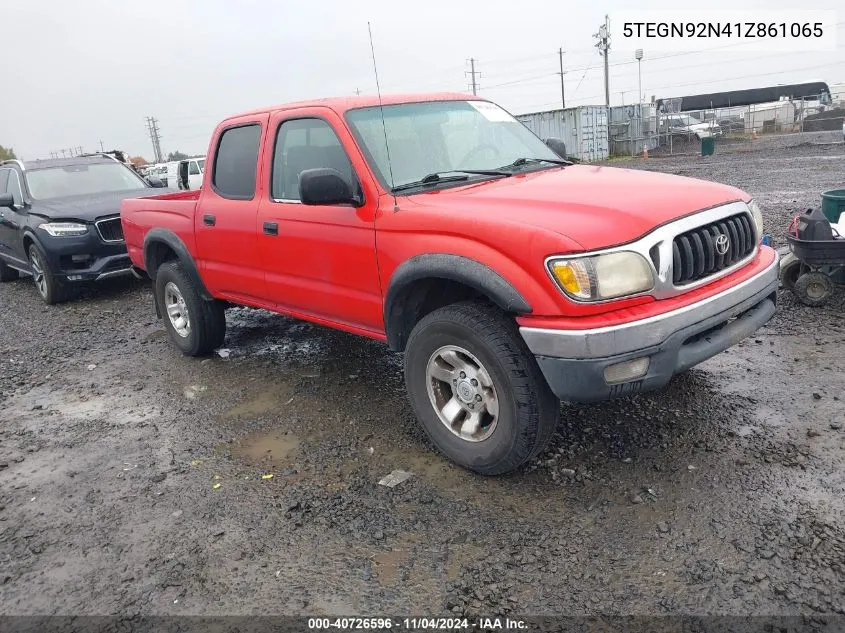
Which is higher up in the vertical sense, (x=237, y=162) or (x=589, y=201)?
(x=237, y=162)

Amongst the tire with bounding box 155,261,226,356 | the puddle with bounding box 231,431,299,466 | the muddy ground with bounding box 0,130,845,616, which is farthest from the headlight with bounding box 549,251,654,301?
the tire with bounding box 155,261,226,356

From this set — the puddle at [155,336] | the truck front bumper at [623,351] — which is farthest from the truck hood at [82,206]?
the truck front bumper at [623,351]

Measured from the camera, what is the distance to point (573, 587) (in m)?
2.60

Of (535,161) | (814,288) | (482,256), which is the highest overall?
(535,161)

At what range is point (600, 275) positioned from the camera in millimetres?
2873

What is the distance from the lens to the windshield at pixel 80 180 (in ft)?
30.0

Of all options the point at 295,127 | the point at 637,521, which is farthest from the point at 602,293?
the point at 295,127

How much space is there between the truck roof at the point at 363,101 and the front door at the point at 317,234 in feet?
0.21

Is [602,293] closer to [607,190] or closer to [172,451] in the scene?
[607,190]

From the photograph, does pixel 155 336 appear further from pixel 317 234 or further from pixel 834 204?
pixel 834 204

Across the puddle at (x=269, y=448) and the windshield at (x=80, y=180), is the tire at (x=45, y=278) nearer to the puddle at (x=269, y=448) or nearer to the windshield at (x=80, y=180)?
the windshield at (x=80, y=180)

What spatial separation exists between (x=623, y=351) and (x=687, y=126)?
39555 mm

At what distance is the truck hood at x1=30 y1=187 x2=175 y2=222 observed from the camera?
331 inches

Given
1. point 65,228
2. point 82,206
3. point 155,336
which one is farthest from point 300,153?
point 82,206
